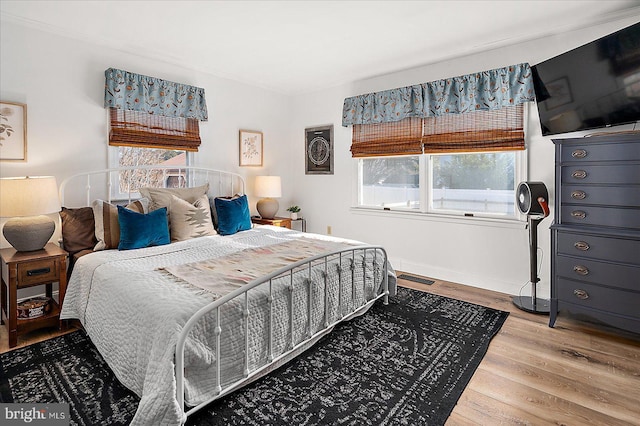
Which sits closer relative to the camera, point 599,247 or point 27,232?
point 599,247

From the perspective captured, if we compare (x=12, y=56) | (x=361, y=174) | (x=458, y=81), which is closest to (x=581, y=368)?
(x=458, y=81)

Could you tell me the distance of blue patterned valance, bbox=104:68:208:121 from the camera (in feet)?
11.4

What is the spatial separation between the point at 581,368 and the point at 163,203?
358 cm

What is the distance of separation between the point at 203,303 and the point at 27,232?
6.24 feet

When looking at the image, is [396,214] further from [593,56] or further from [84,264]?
[84,264]

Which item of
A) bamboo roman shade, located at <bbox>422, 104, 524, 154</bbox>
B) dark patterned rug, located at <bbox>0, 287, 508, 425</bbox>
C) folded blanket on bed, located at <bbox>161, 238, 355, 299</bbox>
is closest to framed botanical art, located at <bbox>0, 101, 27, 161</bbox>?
dark patterned rug, located at <bbox>0, 287, 508, 425</bbox>

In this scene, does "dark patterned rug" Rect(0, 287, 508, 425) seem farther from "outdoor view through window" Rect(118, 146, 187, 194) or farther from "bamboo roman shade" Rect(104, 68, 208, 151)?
"bamboo roman shade" Rect(104, 68, 208, 151)

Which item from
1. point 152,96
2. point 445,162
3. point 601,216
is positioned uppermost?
point 152,96

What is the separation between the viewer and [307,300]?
235cm

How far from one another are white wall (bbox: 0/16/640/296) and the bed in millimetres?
499

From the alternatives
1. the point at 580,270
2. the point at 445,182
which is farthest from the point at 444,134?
the point at 580,270

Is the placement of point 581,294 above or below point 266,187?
below

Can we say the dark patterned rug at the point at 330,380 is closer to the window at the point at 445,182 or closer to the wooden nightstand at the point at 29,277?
the wooden nightstand at the point at 29,277

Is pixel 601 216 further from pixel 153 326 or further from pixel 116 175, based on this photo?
pixel 116 175
